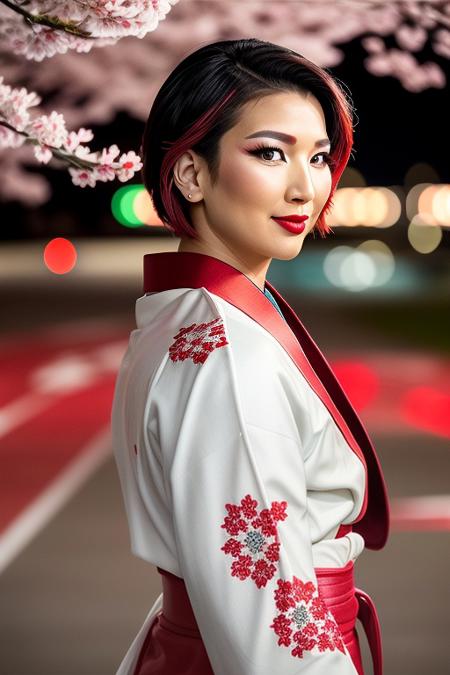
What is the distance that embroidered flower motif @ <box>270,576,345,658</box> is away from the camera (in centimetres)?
186

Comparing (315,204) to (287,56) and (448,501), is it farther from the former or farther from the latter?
(448,501)

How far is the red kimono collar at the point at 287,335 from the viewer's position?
2.13m

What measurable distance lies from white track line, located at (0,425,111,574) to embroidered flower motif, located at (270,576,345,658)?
4.54 meters

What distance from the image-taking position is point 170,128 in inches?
86.5

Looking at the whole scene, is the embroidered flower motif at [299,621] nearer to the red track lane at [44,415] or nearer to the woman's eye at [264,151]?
the woman's eye at [264,151]

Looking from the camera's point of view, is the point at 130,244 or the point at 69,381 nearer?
the point at 69,381

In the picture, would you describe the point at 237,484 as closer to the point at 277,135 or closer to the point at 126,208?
the point at 277,135

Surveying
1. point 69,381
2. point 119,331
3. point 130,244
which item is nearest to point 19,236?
point 130,244

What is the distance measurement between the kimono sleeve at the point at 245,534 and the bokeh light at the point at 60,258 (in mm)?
33588

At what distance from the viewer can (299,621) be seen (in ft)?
6.11

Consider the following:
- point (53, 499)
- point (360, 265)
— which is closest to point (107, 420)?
point (53, 499)

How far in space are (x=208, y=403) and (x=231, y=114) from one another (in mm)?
569

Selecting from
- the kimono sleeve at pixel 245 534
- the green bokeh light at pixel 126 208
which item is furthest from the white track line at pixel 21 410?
the green bokeh light at pixel 126 208

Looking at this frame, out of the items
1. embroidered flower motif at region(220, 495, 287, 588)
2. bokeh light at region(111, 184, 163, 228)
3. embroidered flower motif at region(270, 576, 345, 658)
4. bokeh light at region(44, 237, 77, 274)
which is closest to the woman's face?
embroidered flower motif at region(220, 495, 287, 588)
